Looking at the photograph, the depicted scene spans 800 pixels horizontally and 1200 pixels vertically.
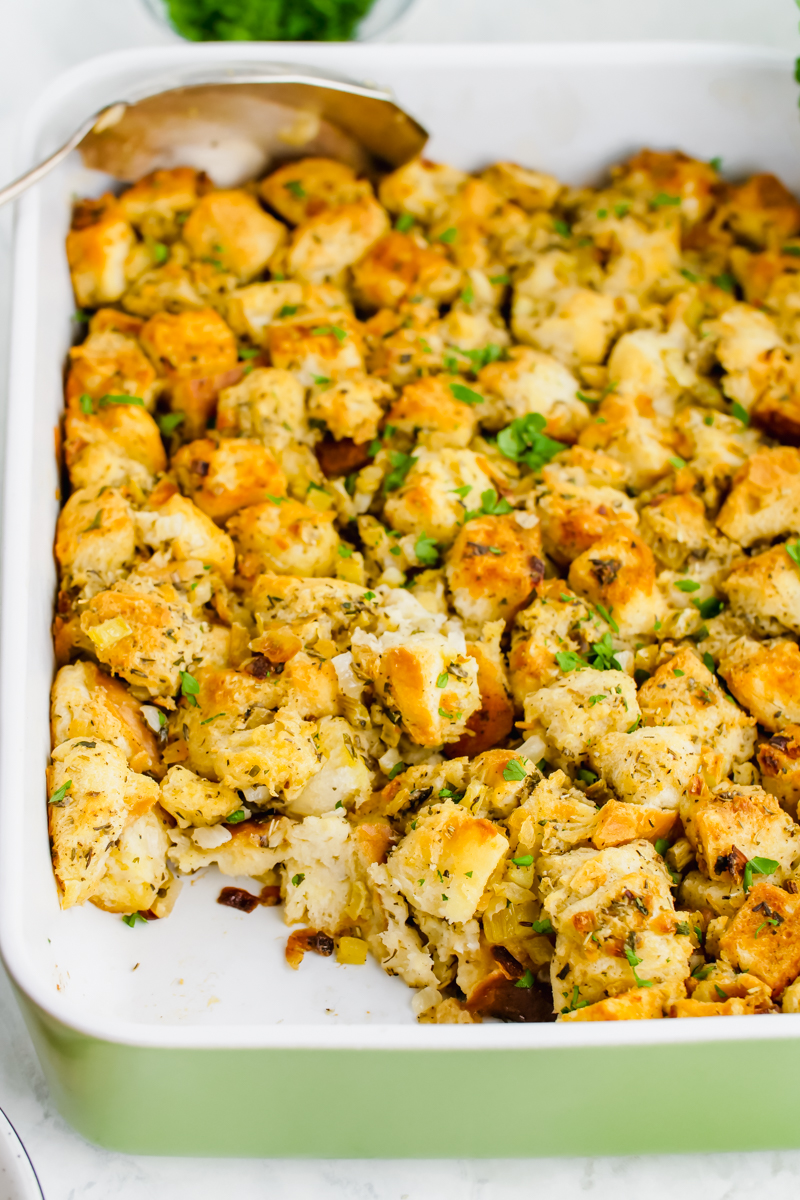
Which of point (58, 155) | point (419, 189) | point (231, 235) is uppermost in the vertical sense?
point (58, 155)

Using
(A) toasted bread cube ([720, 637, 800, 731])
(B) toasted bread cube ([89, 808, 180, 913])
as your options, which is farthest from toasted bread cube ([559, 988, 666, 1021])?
(B) toasted bread cube ([89, 808, 180, 913])

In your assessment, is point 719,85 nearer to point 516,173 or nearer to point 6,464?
point 516,173

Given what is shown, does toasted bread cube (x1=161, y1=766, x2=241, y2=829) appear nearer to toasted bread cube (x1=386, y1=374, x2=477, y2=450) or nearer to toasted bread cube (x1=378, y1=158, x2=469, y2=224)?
toasted bread cube (x1=386, y1=374, x2=477, y2=450)

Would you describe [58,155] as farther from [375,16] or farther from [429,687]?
[429,687]

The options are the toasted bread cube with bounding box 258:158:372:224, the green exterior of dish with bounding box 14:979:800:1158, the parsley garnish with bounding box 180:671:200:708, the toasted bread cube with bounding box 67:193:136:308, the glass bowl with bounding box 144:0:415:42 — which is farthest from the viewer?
the glass bowl with bounding box 144:0:415:42

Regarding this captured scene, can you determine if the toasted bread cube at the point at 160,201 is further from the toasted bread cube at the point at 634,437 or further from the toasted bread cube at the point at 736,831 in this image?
the toasted bread cube at the point at 736,831

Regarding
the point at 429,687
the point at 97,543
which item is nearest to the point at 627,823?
the point at 429,687

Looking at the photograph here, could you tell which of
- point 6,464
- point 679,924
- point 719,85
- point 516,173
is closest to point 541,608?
point 679,924
